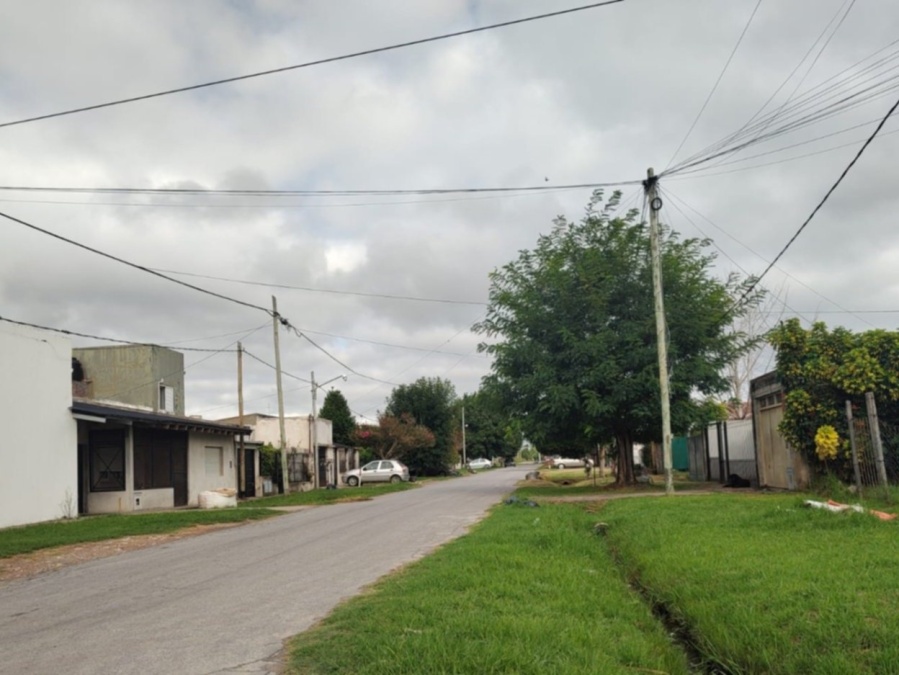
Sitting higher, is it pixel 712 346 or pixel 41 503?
pixel 712 346

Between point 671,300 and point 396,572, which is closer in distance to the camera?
point 396,572

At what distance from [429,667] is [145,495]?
83.7 ft

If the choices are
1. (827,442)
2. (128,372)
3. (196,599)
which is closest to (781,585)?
(196,599)

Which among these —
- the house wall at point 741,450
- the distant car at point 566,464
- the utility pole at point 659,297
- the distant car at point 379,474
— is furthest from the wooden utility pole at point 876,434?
the distant car at point 566,464

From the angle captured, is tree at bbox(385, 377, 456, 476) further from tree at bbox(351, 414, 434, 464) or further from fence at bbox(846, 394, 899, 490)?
fence at bbox(846, 394, 899, 490)

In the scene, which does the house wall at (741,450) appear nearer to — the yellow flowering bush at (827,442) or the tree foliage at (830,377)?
the tree foliage at (830,377)

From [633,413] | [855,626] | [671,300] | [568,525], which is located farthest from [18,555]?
[671,300]

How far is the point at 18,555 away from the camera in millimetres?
15000

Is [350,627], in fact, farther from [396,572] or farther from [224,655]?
[396,572]

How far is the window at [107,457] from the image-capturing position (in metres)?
27.4

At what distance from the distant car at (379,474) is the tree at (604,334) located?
919 inches

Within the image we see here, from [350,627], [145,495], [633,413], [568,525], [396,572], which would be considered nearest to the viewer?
[350,627]

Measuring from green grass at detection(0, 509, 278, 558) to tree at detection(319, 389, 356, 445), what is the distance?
131 ft

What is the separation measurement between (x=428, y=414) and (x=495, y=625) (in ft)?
192
